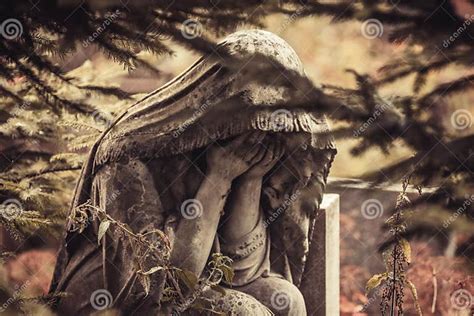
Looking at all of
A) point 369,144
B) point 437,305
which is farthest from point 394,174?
point 437,305

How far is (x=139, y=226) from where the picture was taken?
4.12m

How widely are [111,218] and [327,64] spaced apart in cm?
483

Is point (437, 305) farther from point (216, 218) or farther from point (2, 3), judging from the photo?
point (2, 3)

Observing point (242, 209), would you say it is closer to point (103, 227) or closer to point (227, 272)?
point (227, 272)

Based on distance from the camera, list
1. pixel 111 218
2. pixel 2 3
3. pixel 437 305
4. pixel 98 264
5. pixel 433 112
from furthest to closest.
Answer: pixel 437 305, pixel 98 264, pixel 111 218, pixel 2 3, pixel 433 112
